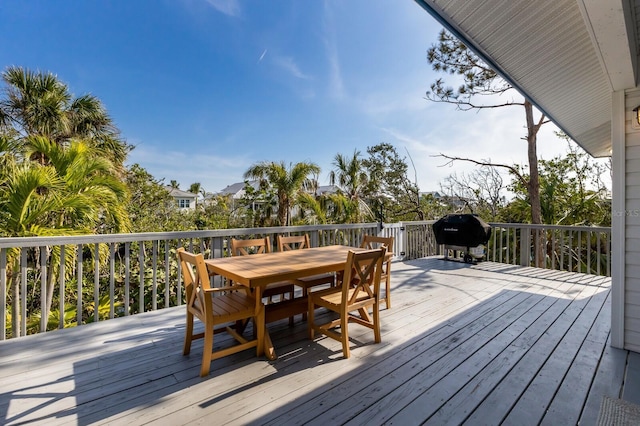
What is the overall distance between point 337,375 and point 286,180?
27.9 feet

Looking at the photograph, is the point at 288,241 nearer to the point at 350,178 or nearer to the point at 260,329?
the point at 260,329

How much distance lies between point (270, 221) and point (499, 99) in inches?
338

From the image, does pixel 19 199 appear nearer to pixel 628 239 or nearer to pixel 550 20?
pixel 550 20

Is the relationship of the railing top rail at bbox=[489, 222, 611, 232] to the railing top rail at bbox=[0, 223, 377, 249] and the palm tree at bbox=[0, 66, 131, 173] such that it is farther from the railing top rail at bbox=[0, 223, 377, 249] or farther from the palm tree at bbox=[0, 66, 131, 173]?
the palm tree at bbox=[0, 66, 131, 173]

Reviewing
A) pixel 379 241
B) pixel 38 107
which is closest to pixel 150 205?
pixel 38 107

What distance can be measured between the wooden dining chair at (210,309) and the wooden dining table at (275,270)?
0.10m

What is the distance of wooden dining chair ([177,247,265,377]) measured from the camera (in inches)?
81.5

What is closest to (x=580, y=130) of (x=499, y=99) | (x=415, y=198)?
(x=499, y=99)

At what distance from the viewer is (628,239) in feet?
8.38

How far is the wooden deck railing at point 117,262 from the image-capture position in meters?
2.82

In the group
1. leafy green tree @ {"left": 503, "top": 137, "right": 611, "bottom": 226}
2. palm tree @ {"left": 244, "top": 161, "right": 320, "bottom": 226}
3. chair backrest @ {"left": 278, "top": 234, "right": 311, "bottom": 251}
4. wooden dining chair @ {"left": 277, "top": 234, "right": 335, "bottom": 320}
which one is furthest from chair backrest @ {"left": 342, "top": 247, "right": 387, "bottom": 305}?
leafy green tree @ {"left": 503, "top": 137, "right": 611, "bottom": 226}

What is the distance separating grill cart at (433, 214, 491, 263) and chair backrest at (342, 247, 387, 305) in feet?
13.2

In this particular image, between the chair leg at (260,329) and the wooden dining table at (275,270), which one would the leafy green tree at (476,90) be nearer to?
the wooden dining table at (275,270)

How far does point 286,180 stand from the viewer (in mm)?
10188
